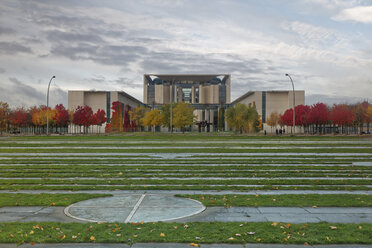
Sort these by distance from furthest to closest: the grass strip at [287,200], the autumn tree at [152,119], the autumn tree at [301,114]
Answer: the autumn tree at [301,114] → the autumn tree at [152,119] → the grass strip at [287,200]

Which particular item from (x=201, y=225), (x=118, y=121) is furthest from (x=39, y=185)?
(x=118, y=121)

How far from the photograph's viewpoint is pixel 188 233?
6.21 m

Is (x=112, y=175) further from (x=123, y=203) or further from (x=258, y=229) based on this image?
(x=258, y=229)

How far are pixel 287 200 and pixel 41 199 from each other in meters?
6.90

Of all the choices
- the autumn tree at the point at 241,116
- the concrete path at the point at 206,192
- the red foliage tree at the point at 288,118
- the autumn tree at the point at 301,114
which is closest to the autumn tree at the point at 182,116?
the autumn tree at the point at 241,116

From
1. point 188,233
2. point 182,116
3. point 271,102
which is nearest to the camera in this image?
point 188,233

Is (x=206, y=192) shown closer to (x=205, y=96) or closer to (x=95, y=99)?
(x=95, y=99)

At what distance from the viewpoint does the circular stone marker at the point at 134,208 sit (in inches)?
294

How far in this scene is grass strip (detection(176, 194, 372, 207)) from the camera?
862 cm

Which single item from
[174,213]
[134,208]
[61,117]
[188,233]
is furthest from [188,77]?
[188,233]

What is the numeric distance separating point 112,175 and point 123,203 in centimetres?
514

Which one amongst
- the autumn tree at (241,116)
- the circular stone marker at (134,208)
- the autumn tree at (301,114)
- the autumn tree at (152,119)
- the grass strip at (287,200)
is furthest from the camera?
the autumn tree at (301,114)

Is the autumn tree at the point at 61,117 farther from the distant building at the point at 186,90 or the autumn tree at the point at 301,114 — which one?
the distant building at the point at 186,90

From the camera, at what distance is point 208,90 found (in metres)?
150
